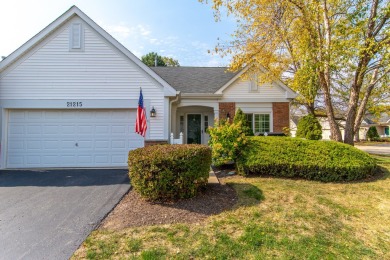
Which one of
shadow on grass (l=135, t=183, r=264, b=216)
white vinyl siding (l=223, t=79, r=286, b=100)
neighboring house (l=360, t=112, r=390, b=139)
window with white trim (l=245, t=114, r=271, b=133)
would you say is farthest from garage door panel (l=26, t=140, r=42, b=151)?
neighboring house (l=360, t=112, r=390, b=139)

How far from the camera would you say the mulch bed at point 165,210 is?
396cm

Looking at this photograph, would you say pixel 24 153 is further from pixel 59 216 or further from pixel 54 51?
pixel 59 216

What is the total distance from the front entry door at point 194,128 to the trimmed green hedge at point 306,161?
249 inches

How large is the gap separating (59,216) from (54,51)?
680 cm

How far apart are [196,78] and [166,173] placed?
1011 cm

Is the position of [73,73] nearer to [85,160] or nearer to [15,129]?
[15,129]

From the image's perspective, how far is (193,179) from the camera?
4730 mm

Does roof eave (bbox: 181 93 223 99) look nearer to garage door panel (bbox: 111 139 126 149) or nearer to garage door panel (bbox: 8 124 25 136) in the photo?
garage door panel (bbox: 111 139 126 149)

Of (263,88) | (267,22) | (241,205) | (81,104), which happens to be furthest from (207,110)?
(241,205)

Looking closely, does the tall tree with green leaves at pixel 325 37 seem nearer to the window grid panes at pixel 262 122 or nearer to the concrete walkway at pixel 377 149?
the window grid panes at pixel 262 122

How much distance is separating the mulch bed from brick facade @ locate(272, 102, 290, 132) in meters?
8.18

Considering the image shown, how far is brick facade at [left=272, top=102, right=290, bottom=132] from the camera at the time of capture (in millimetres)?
12258

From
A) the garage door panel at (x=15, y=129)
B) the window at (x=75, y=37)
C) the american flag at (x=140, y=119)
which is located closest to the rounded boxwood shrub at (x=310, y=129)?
the american flag at (x=140, y=119)

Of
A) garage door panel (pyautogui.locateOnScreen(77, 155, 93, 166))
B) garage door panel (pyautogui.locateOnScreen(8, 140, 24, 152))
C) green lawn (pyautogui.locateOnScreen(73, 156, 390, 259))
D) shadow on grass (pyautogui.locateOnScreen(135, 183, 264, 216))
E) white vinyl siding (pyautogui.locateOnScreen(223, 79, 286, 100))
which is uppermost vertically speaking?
white vinyl siding (pyautogui.locateOnScreen(223, 79, 286, 100))
